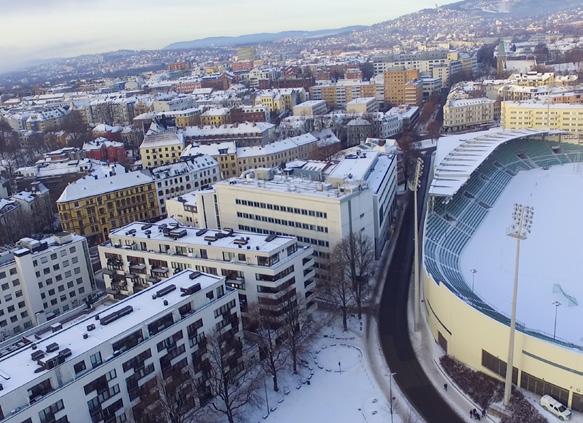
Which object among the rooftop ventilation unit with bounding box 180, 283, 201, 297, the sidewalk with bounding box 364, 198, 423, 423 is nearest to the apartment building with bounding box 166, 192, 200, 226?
the sidewalk with bounding box 364, 198, 423, 423

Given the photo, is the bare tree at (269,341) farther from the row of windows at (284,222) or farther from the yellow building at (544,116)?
the yellow building at (544,116)

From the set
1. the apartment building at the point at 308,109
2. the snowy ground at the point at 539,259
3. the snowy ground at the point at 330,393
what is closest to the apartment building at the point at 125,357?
the snowy ground at the point at 330,393

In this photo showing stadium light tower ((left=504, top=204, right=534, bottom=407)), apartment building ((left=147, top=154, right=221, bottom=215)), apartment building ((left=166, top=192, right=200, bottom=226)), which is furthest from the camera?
apartment building ((left=147, top=154, right=221, bottom=215))

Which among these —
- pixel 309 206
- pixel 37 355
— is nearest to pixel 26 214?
pixel 309 206

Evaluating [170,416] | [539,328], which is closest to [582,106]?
[539,328]

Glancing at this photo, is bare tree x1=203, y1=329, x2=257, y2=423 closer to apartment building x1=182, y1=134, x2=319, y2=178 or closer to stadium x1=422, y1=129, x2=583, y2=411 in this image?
stadium x1=422, y1=129, x2=583, y2=411
